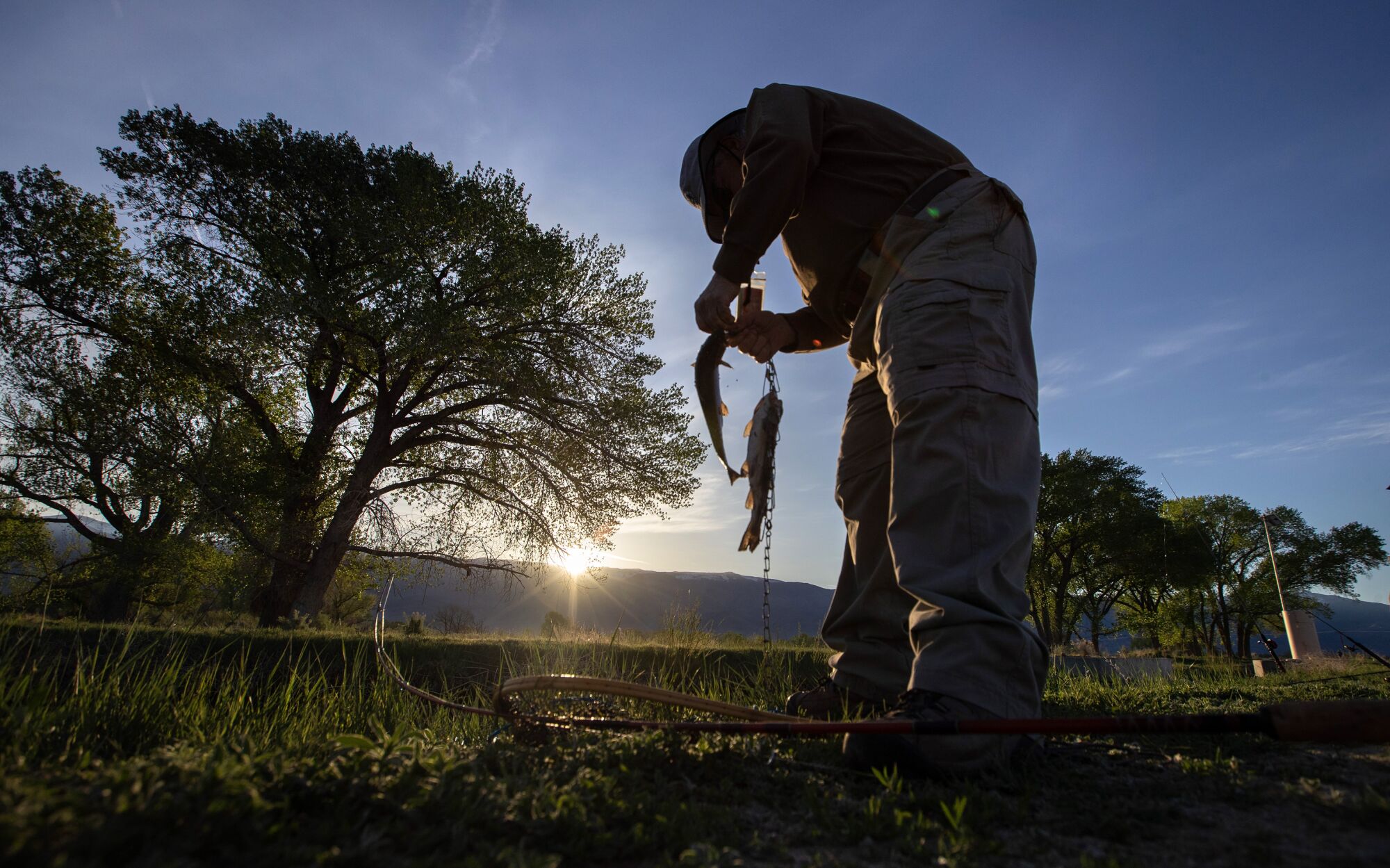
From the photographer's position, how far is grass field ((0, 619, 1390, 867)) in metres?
0.82

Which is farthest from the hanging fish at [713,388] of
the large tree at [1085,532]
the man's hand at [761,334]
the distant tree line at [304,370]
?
the large tree at [1085,532]

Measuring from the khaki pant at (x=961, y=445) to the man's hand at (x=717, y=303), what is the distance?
561 mm

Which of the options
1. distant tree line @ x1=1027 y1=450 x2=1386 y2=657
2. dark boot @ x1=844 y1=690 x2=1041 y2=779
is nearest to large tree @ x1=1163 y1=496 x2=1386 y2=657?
distant tree line @ x1=1027 y1=450 x2=1386 y2=657

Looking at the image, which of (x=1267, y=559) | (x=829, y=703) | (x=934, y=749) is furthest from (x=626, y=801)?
(x=1267, y=559)

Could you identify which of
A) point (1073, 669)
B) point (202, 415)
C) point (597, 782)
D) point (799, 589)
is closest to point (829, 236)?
point (597, 782)

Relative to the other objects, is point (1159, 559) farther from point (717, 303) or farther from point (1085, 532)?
point (717, 303)

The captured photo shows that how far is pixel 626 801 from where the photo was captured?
1172 mm

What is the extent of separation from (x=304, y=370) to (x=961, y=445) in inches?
690

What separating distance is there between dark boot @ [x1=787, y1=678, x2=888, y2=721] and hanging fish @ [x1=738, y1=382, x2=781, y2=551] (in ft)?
2.16

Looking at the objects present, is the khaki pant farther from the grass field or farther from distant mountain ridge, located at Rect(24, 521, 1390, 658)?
distant mountain ridge, located at Rect(24, 521, 1390, 658)

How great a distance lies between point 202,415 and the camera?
15086mm

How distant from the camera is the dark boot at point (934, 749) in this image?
1507mm

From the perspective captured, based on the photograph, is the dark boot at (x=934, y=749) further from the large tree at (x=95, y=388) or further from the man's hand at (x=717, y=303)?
the large tree at (x=95, y=388)

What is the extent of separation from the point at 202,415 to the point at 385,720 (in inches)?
633
